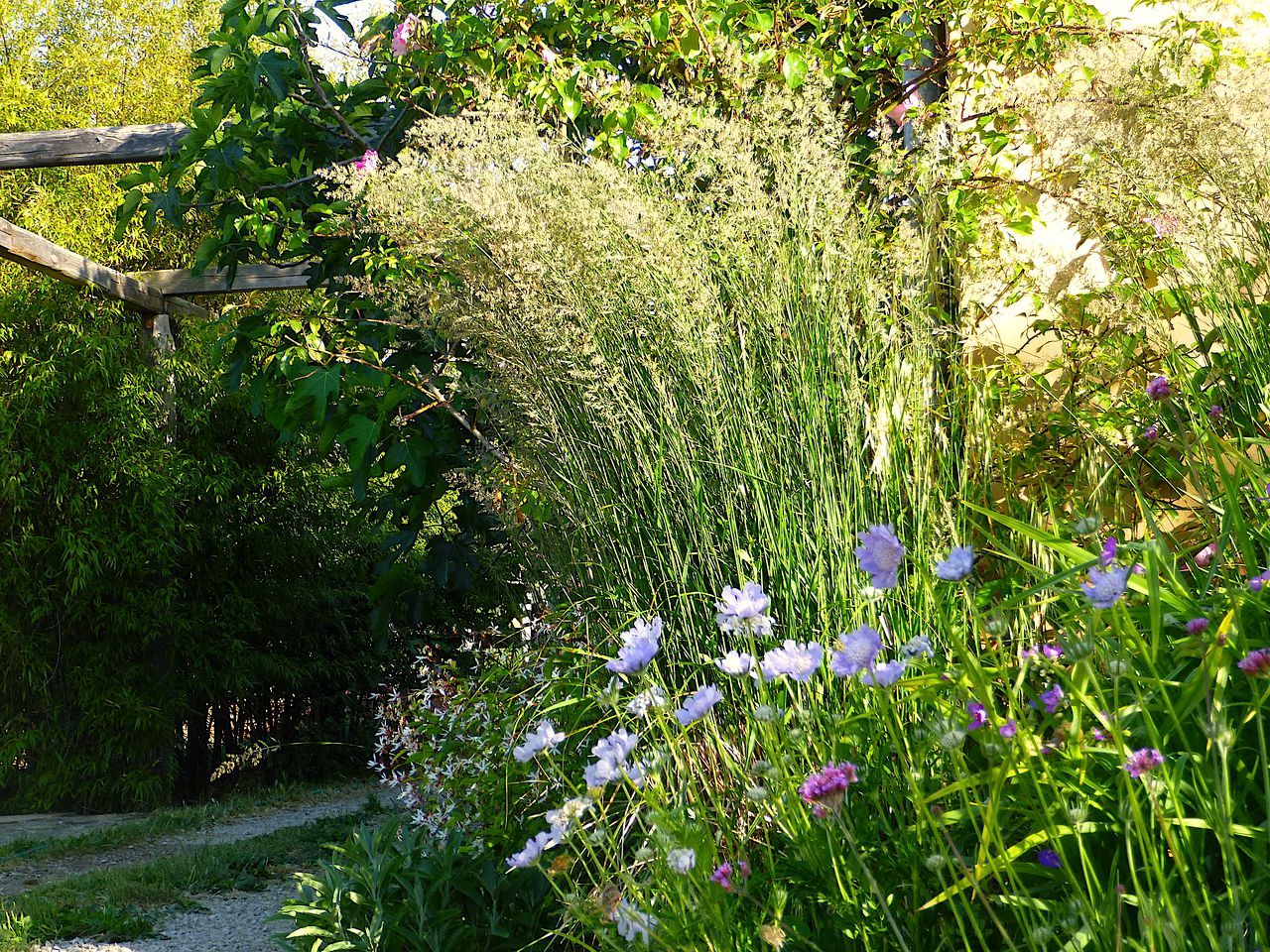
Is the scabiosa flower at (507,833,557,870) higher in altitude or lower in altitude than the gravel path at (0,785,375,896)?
higher

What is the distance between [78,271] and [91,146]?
2.75ft

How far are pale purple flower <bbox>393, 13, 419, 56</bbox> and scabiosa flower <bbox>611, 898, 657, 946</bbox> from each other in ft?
9.10

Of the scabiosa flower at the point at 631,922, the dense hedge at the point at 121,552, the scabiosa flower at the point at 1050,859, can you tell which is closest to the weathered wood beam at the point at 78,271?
the dense hedge at the point at 121,552

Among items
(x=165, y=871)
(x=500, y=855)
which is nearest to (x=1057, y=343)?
(x=500, y=855)

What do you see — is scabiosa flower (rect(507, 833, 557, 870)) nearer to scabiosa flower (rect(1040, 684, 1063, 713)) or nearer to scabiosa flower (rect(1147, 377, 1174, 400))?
scabiosa flower (rect(1040, 684, 1063, 713))

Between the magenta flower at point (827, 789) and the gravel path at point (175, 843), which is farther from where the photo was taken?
the gravel path at point (175, 843)

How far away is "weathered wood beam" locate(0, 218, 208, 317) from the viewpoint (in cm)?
504

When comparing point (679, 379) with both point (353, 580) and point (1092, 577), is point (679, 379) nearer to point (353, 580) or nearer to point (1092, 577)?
point (1092, 577)

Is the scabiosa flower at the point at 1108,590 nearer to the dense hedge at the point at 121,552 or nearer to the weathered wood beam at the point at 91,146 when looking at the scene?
the weathered wood beam at the point at 91,146

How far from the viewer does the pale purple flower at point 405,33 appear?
312 cm

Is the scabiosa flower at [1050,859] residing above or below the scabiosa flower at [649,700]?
below

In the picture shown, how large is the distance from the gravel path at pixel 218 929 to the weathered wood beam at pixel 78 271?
3.32m

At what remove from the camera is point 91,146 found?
4.89m

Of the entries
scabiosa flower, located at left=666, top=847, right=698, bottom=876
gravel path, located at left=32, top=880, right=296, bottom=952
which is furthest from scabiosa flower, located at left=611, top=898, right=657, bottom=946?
gravel path, located at left=32, top=880, right=296, bottom=952
